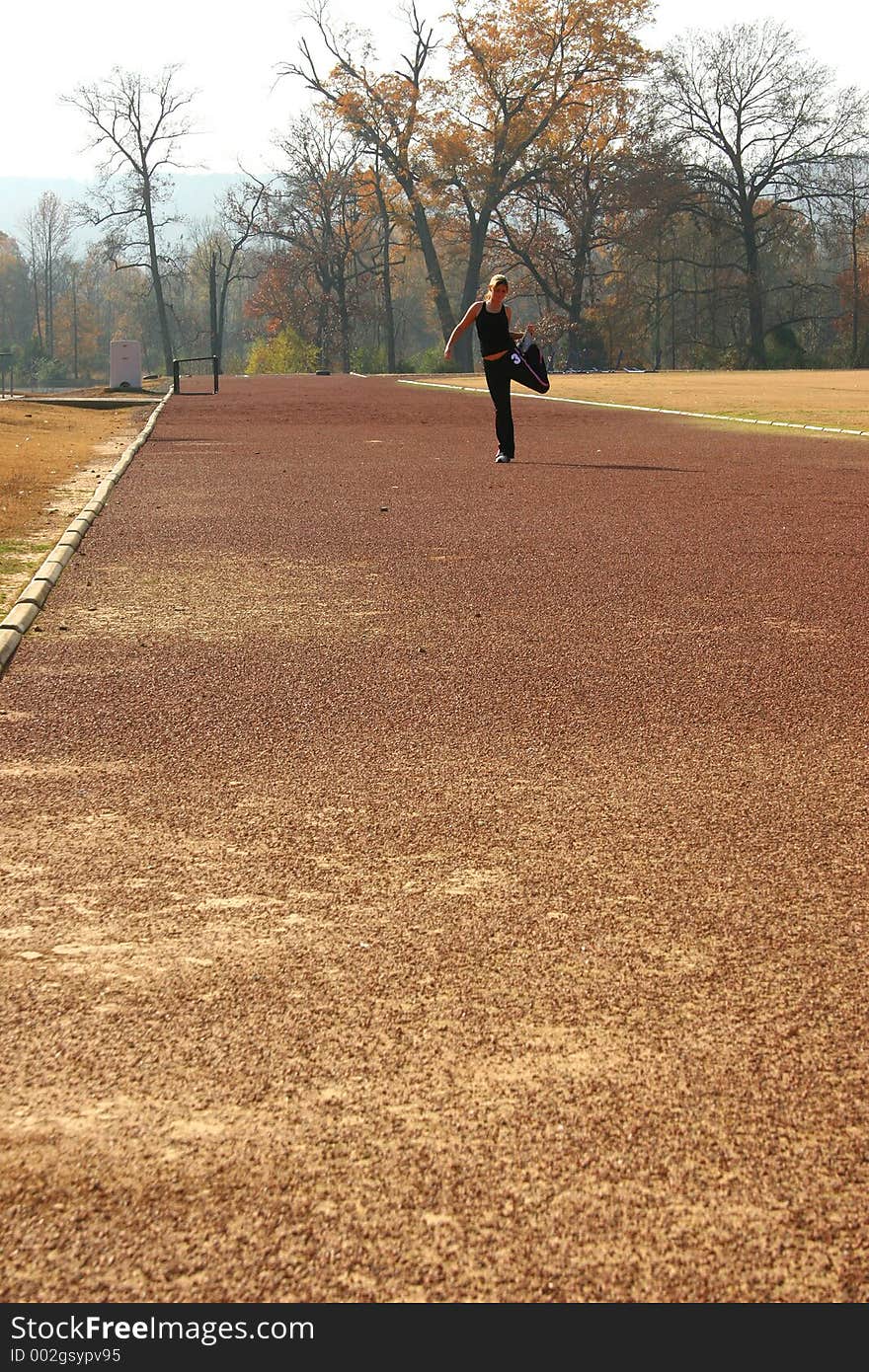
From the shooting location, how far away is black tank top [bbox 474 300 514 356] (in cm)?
1529

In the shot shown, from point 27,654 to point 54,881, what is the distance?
3.03m

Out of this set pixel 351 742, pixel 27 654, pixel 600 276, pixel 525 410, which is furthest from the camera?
pixel 600 276

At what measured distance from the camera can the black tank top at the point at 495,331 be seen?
50.2 ft

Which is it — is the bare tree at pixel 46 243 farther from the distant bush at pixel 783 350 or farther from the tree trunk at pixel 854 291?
the distant bush at pixel 783 350

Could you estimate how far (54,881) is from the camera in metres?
4.05

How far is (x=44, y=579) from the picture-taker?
27.9 ft

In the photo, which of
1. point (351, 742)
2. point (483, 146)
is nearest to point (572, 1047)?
point (351, 742)

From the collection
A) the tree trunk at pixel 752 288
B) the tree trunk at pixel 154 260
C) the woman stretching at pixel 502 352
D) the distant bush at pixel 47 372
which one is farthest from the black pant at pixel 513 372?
the distant bush at pixel 47 372

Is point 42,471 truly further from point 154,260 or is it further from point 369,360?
point 154,260

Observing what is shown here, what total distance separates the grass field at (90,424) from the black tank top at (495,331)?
4161 millimetres

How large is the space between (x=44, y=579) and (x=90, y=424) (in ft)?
65.7

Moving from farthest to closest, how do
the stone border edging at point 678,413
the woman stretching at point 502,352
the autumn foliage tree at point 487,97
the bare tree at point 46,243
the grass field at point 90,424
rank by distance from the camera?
the bare tree at point 46,243 → the autumn foliage tree at point 487,97 → the stone border edging at point 678,413 → the woman stretching at point 502,352 → the grass field at point 90,424

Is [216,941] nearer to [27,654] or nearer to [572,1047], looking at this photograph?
[572,1047]
